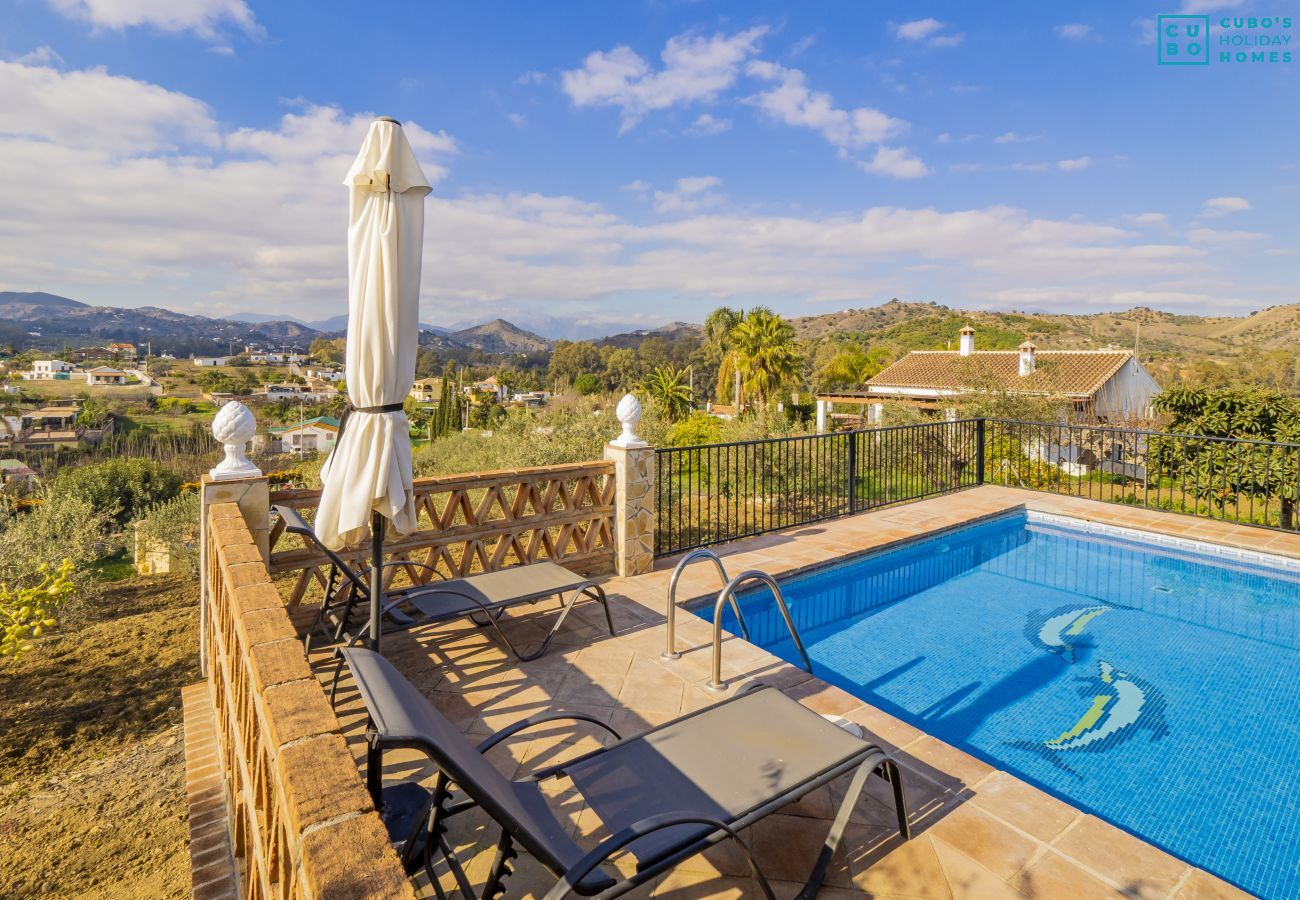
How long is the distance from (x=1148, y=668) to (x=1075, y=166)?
55.7ft

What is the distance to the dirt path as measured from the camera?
2.55m

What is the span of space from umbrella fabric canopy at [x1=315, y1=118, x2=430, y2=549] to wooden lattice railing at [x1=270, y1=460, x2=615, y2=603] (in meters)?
1.22

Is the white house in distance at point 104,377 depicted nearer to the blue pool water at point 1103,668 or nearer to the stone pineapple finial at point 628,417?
the stone pineapple finial at point 628,417

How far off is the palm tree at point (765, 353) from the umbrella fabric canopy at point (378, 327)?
3059 cm

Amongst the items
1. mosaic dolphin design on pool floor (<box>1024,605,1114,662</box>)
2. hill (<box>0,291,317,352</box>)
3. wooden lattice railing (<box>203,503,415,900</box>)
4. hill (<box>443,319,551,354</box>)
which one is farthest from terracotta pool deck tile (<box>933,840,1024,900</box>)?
hill (<box>443,319,551,354</box>)

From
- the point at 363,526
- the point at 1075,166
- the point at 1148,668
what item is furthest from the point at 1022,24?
the point at 363,526

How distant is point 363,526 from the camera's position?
285 cm

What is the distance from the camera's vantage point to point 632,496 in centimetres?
521

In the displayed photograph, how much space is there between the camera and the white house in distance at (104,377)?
40.8 meters

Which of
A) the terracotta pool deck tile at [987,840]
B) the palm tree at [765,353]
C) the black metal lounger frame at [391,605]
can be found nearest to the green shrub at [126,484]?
the black metal lounger frame at [391,605]

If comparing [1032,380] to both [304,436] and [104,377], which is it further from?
[104,377]

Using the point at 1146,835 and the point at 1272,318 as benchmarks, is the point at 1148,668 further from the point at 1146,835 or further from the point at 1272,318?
the point at 1272,318

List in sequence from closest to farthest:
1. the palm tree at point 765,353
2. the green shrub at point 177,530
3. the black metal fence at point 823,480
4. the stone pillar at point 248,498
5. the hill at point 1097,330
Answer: the stone pillar at point 248,498 → the black metal fence at point 823,480 → the green shrub at point 177,530 → the palm tree at point 765,353 → the hill at point 1097,330

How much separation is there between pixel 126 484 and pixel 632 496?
20121 mm
